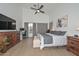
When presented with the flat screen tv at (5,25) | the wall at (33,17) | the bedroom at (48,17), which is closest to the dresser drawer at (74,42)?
the bedroom at (48,17)

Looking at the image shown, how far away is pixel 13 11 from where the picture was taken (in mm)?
6672

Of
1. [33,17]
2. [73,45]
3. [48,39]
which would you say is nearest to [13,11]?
[33,17]

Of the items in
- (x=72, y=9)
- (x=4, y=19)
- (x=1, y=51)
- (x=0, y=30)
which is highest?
(x=72, y=9)

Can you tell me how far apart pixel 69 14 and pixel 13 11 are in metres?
2.92

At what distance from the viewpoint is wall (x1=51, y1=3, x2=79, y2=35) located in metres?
5.18

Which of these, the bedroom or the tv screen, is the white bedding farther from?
the tv screen

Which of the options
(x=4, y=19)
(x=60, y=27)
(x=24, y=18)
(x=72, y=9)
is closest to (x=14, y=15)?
(x=24, y=18)

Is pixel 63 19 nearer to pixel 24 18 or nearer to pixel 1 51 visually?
pixel 24 18

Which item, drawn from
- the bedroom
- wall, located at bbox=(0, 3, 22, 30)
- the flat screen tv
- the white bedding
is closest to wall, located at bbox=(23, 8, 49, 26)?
the bedroom

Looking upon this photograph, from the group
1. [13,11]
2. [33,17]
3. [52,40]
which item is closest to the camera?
[52,40]

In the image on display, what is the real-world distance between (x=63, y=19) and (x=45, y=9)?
115cm

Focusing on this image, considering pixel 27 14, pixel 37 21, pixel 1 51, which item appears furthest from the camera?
pixel 27 14

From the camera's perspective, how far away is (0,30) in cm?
515

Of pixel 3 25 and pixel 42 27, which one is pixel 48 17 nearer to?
pixel 42 27
